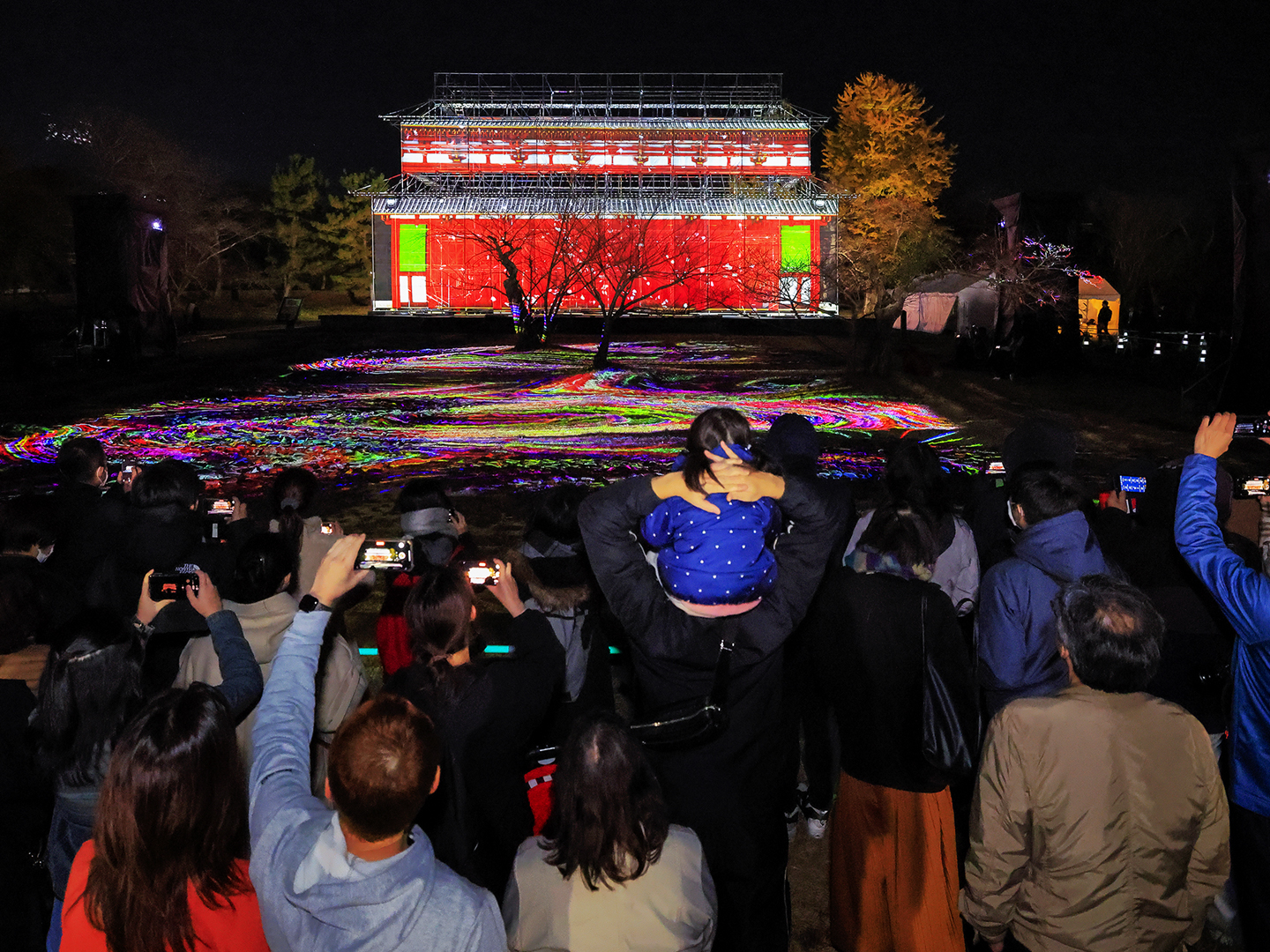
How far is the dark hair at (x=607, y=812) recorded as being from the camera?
6.31ft

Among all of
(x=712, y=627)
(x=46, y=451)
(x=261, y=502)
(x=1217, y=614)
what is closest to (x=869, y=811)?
(x=712, y=627)

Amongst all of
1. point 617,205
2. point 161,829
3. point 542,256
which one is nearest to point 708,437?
point 161,829

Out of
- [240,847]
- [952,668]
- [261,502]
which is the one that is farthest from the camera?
[261,502]

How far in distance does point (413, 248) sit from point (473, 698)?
3934 centimetres

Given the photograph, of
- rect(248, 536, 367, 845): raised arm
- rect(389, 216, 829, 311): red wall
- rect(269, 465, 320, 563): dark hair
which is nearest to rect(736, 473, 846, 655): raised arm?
rect(248, 536, 367, 845): raised arm

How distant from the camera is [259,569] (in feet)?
9.11

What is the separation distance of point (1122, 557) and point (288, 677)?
3.05m

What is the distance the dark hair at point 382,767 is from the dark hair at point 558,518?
150 cm

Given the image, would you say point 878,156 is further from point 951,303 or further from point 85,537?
point 85,537

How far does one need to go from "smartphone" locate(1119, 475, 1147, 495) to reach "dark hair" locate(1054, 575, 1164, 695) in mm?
1882

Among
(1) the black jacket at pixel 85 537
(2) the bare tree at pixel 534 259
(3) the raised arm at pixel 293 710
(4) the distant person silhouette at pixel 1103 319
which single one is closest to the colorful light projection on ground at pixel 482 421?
(2) the bare tree at pixel 534 259

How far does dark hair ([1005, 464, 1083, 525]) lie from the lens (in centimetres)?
309

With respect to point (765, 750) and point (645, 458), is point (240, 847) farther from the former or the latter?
point (645, 458)

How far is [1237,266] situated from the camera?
1086 centimetres
